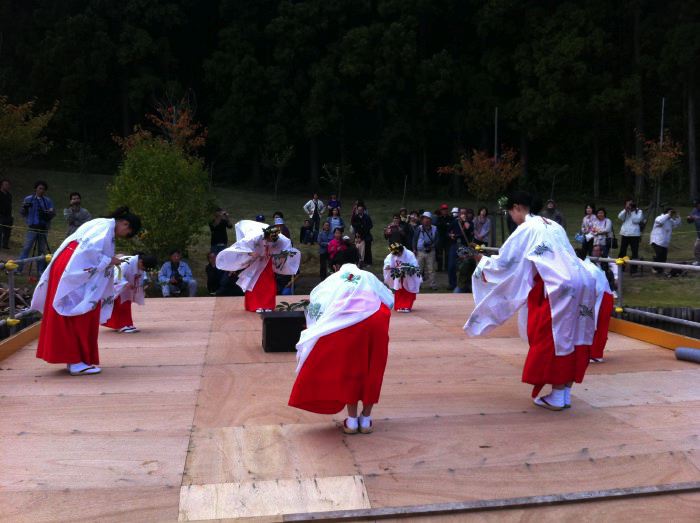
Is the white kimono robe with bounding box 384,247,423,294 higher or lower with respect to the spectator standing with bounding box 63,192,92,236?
lower

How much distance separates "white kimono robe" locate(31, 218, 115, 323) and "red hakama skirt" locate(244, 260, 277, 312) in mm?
4185

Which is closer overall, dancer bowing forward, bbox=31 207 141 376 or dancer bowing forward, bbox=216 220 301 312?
dancer bowing forward, bbox=31 207 141 376

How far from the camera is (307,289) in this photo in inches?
699

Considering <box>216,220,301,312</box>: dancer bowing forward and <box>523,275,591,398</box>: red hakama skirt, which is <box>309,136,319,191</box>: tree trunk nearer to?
<box>216,220,301,312</box>: dancer bowing forward

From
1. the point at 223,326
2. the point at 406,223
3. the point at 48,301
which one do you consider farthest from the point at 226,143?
the point at 48,301

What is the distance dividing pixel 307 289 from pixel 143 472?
42.4 feet

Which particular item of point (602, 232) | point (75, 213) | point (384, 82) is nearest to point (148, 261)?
point (75, 213)

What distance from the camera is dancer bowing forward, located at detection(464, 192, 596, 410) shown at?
6293 mm

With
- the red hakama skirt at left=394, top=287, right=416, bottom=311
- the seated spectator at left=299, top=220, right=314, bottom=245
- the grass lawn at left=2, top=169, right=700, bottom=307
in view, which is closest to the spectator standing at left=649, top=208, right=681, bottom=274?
the grass lawn at left=2, top=169, right=700, bottom=307

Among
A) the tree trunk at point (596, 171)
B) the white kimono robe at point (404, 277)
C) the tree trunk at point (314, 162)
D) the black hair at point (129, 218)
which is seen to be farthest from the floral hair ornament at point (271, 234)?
the tree trunk at point (314, 162)

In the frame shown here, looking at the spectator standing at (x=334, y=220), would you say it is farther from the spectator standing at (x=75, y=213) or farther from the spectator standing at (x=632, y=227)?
the spectator standing at (x=632, y=227)

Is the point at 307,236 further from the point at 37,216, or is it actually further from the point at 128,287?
the point at 128,287

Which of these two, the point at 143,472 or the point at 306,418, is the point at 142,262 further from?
the point at 143,472

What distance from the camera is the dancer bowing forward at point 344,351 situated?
5461mm
